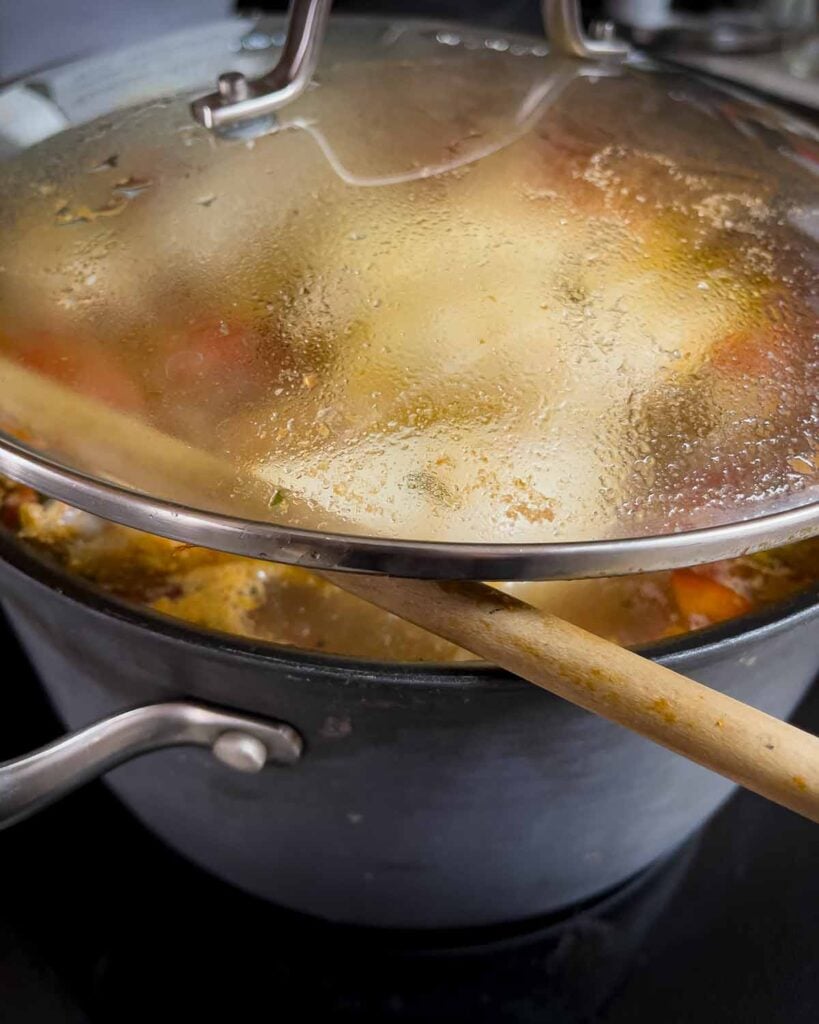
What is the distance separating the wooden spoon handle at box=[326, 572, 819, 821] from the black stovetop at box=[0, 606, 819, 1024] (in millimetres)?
473

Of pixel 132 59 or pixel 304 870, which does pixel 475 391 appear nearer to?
pixel 304 870

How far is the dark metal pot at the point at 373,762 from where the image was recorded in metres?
0.64

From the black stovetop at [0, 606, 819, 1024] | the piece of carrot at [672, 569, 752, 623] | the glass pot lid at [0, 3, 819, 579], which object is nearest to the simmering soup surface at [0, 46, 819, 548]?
the glass pot lid at [0, 3, 819, 579]

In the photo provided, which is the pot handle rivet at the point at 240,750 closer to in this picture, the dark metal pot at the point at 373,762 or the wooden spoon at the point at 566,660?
the dark metal pot at the point at 373,762

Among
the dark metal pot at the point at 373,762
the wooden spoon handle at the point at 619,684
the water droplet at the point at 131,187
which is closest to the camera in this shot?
A: the wooden spoon handle at the point at 619,684

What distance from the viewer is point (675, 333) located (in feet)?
2.14

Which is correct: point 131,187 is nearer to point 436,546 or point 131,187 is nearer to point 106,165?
point 106,165

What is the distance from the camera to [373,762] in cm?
70

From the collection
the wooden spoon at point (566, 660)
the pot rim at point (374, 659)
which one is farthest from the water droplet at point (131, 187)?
the pot rim at point (374, 659)

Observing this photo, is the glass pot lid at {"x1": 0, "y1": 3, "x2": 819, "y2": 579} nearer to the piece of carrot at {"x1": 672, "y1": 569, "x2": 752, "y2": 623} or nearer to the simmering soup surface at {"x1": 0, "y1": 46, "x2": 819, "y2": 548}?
the simmering soup surface at {"x1": 0, "y1": 46, "x2": 819, "y2": 548}

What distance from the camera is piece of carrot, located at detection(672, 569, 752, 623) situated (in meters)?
0.79

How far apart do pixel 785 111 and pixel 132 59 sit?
0.65 metres

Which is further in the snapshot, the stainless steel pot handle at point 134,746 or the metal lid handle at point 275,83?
the metal lid handle at point 275,83

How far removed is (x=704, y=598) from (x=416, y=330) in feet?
1.13
